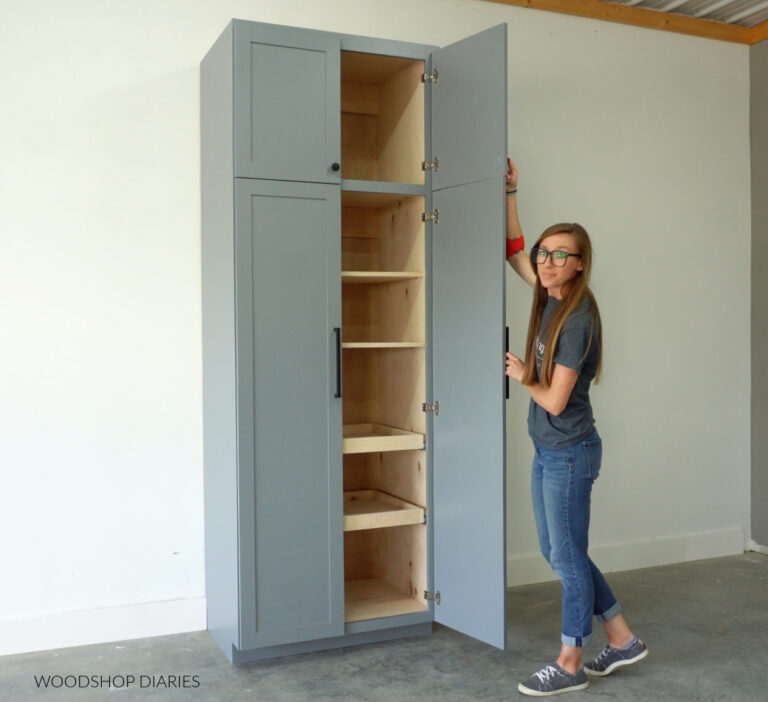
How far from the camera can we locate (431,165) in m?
3.68

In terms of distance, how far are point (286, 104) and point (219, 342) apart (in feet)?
3.17

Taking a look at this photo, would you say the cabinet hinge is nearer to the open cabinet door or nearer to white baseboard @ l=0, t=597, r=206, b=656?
the open cabinet door

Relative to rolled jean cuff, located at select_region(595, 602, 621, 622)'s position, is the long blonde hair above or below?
above

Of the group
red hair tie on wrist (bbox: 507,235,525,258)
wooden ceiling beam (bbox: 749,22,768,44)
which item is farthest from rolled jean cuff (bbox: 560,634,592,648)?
wooden ceiling beam (bbox: 749,22,768,44)

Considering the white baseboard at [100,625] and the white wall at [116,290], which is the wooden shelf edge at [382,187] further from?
the white baseboard at [100,625]

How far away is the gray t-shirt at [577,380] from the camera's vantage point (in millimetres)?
3055

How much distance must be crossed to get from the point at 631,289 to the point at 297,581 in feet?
8.12

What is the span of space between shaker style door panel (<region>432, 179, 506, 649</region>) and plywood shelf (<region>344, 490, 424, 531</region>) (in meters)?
0.11

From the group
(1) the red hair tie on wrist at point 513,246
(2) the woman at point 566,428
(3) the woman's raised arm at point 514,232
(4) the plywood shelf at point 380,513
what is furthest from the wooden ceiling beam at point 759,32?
(4) the plywood shelf at point 380,513

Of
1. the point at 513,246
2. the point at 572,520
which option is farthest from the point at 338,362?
the point at 572,520

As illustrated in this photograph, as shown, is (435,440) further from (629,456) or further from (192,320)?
(629,456)

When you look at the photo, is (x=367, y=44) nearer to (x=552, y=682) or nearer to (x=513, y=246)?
(x=513, y=246)

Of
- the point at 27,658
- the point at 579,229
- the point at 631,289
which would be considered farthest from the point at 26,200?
the point at 631,289

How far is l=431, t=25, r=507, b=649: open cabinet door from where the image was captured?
131 inches
